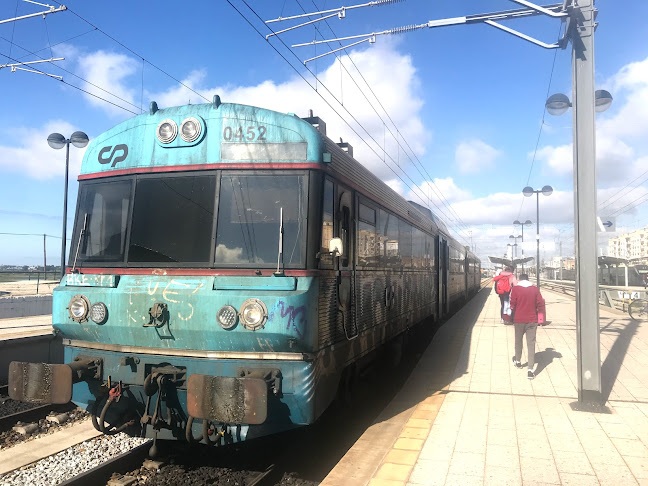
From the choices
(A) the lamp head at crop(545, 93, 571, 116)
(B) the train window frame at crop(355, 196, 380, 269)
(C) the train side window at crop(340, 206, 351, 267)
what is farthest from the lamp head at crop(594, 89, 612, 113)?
(C) the train side window at crop(340, 206, 351, 267)

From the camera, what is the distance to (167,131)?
488 centimetres

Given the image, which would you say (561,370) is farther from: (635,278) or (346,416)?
(635,278)

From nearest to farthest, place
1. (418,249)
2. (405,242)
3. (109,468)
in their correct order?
(109,468)
(405,242)
(418,249)

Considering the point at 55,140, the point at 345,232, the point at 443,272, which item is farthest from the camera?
the point at 443,272

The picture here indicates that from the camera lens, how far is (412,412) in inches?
241

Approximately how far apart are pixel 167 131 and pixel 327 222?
1785mm

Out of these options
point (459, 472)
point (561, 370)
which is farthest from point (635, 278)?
point (459, 472)

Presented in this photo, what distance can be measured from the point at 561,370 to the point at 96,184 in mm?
7474

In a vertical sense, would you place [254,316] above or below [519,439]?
above

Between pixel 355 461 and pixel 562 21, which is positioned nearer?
pixel 355 461

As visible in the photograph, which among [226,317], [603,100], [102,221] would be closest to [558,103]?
[603,100]

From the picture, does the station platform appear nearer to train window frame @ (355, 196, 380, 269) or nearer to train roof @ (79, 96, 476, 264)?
train window frame @ (355, 196, 380, 269)

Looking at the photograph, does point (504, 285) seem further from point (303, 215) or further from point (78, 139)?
point (78, 139)

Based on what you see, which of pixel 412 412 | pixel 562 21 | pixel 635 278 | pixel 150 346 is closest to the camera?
pixel 150 346
